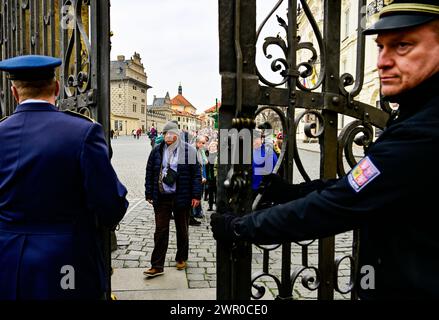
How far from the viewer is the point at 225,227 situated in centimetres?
164

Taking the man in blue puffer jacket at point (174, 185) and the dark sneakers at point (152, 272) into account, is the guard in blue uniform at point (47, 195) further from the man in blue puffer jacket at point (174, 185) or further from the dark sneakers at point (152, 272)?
the man in blue puffer jacket at point (174, 185)

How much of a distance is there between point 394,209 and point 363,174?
0.55ft

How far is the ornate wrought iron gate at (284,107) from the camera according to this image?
169cm

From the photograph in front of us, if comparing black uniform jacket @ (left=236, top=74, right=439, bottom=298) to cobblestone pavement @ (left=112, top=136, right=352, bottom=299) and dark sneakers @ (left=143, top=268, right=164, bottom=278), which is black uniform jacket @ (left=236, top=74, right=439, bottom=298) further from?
dark sneakers @ (left=143, top=268, right=164, bottom=278)

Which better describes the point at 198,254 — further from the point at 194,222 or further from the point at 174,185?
the point at 194,222

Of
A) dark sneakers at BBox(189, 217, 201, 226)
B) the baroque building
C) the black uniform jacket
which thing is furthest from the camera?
the baroque building

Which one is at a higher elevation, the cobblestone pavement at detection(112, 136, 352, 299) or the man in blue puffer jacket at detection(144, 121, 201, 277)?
the man in blue puffer jacket at detection(144, 121, 201, 277)

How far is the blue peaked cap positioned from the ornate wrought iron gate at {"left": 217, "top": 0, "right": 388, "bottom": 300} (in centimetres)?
107

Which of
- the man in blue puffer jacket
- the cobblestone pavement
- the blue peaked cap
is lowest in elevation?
the cobblestone pavement

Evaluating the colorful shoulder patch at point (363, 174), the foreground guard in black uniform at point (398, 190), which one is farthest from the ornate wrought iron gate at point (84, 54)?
the colorful shoulder patch at point (363, 174)

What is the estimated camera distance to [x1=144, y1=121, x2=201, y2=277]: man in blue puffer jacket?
5.18 m

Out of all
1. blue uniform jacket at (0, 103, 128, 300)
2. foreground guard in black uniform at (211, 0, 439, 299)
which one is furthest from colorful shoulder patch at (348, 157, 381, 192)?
blue uniform jacket at (0, 103, 128, 300)

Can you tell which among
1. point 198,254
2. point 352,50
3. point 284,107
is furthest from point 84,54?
point 352,50
